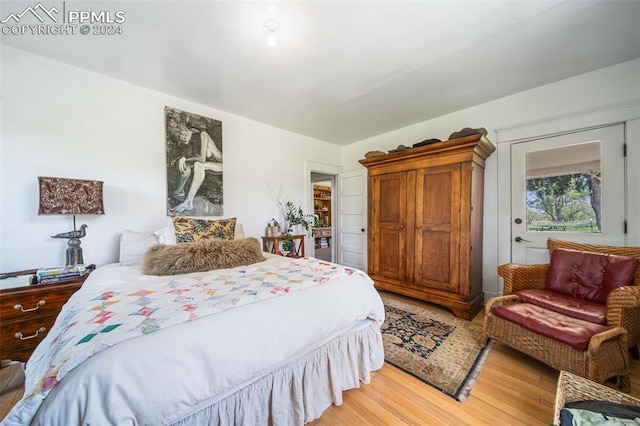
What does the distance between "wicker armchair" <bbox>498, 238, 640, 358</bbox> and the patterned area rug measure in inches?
25.0

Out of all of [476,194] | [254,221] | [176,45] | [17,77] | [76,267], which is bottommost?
[76,267]

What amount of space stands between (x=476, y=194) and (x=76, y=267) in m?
3.97

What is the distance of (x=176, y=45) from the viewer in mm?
1861

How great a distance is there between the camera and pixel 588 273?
192 centimetres

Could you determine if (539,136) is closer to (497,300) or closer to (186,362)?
(497,300)

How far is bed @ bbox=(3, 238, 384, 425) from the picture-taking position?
73cm

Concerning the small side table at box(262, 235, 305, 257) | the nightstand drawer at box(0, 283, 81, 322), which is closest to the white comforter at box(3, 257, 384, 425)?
the nightstand drawer at box(0, 283, 81, 322)

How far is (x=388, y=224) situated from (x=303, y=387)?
2.32m

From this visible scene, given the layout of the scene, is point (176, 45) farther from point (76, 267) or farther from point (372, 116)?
point (372, 116)

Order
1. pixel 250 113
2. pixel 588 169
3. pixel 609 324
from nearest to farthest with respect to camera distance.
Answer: pixel 609 324 < pixel 588 169 < pixel 250 113

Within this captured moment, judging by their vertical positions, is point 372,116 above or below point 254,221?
above

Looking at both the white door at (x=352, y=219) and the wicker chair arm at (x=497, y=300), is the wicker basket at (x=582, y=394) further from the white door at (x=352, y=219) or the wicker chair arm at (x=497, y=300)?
the white door at (x=352, y=219)

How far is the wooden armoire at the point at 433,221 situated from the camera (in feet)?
8.23

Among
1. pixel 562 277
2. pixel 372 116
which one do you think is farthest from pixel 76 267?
pixel 562 277
